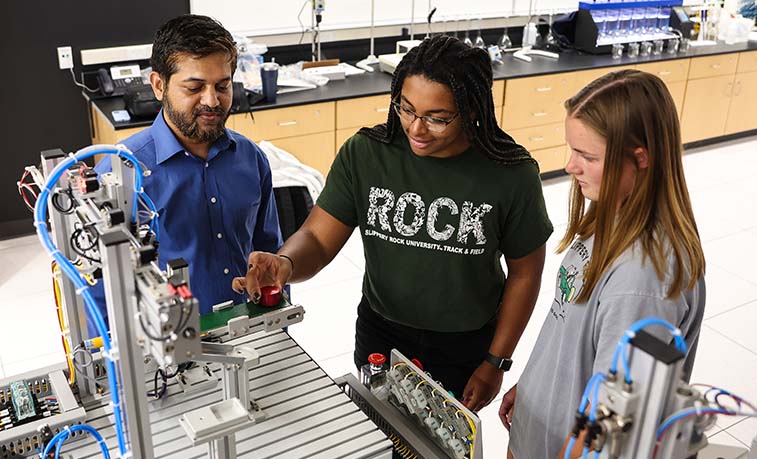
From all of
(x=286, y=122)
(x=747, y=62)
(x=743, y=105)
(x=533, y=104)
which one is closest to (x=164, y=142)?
(x=286, y=122)

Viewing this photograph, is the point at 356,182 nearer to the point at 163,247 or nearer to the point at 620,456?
the point at 163,247

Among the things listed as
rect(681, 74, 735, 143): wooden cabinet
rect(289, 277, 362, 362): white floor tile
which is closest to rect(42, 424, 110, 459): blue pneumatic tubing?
rect(289, 277, 362, 362): white floor tile

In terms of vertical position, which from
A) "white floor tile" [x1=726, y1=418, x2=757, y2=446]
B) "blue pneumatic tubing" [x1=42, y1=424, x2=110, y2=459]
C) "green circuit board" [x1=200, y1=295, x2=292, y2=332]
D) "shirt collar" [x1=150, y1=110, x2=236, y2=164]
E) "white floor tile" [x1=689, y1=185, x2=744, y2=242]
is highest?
"shirt collar" [x1=150, y1=110, x2=236, y2=164]

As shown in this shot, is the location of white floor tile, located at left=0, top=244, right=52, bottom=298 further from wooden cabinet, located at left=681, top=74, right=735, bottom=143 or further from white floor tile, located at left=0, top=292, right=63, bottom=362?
wooden cabinet, located at left=681, top=74, right=735, bottom=143

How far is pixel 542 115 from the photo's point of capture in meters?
4.86

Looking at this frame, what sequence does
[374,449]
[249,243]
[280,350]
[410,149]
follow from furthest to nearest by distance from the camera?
[249,243], [410,149], [280,350], [374,449]

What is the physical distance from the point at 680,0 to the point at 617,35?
2.09ft

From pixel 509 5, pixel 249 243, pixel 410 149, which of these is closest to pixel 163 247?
pixel 249 243

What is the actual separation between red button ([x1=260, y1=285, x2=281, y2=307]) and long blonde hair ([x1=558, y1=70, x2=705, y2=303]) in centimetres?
58

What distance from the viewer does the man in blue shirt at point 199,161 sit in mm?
1774

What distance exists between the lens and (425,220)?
5.59 ft

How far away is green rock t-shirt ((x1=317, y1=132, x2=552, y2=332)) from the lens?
5.49 feet

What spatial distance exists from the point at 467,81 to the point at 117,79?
9.43 ft

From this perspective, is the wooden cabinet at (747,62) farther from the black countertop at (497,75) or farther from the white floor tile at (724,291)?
the white floor tile at (724,291)
